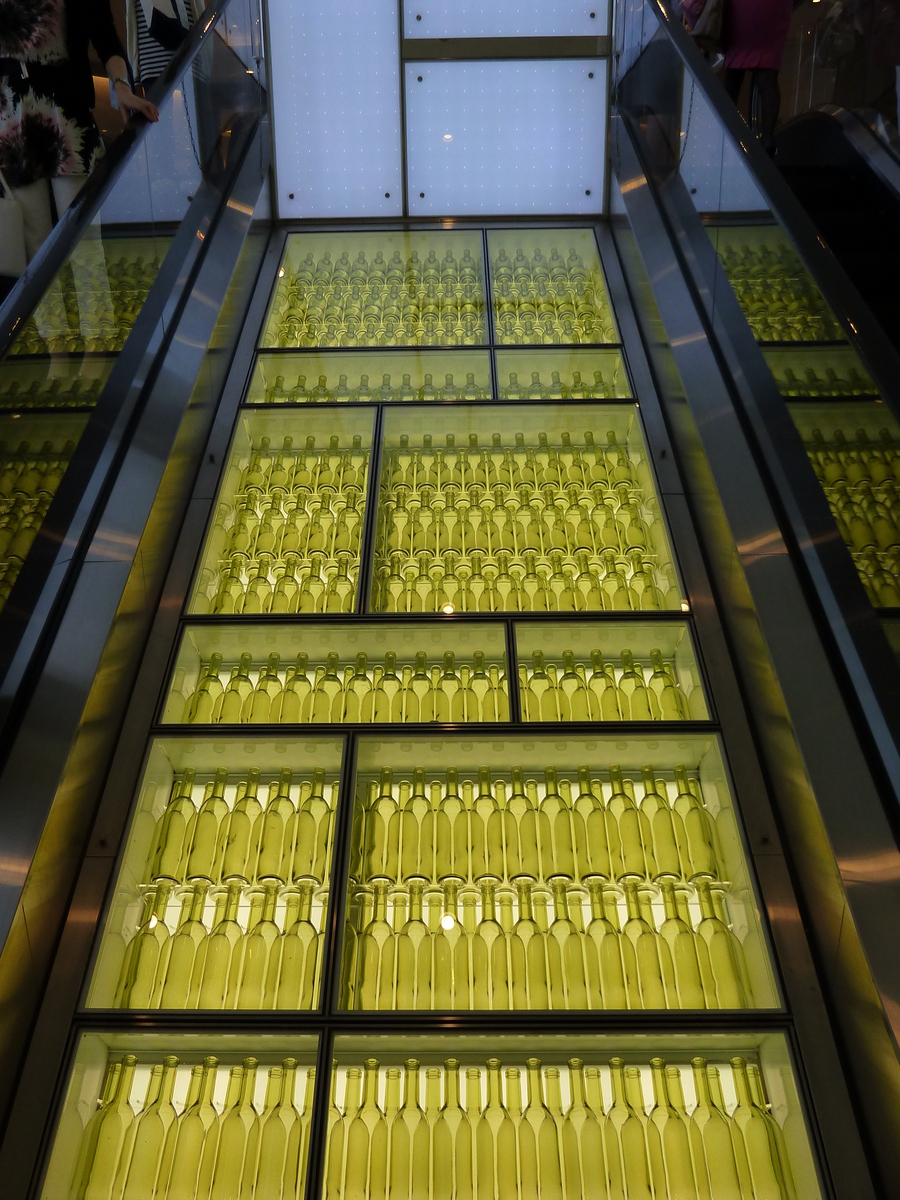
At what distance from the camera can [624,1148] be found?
8.39 ft

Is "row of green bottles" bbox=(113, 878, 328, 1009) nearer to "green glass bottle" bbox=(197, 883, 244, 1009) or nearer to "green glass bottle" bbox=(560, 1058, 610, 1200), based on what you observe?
"green glass bottle" bbox=(197, 883, 244, 1009)

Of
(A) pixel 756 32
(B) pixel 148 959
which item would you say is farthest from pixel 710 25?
(B) pixel 148 959

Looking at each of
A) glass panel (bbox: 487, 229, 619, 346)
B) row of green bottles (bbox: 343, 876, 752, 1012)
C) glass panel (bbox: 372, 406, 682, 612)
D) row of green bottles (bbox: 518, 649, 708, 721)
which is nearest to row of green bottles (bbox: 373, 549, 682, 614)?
glass panel (bbox: 372, 406, 682, 612)

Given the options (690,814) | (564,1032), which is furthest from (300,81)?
(564,1032)

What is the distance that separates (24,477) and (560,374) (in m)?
3.41

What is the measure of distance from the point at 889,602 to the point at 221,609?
2614mm

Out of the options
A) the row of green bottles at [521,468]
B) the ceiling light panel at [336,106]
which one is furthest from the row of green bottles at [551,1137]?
the ceiling light panel at [336,106]

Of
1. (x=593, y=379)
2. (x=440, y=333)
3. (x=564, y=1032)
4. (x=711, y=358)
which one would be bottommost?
(x=564, y=1032)

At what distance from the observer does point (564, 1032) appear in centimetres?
273

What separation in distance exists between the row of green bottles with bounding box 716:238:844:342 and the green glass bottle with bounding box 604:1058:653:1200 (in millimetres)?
2142

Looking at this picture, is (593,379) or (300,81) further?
(300,81)

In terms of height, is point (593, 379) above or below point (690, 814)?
above

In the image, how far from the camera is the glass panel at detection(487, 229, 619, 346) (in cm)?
594

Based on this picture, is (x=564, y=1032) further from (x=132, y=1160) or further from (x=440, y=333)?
(x=440, y=333)
